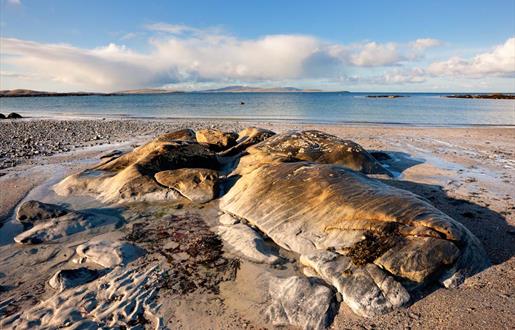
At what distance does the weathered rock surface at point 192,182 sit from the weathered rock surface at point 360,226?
3.59 feet

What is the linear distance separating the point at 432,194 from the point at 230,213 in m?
4.57

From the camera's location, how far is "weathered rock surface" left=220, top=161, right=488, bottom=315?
4.03 metres

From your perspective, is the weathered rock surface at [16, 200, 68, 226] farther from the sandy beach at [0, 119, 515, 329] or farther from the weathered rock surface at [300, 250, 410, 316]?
the weathered rock surface at [300, 250, 410, 316]

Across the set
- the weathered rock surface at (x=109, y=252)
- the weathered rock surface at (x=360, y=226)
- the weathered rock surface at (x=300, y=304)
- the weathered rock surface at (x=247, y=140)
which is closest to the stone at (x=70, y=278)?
the weathered rock surface at (x=109, y=252)

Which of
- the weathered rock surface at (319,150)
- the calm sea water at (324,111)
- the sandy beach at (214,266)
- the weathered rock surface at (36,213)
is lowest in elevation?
the calm sea water at (324,111)

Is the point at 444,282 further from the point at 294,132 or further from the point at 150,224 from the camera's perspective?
the point at 294,132

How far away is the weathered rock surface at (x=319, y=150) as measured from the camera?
9.15 metres

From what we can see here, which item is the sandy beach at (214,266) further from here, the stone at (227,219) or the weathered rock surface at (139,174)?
the weathered rock surface at (139,174)

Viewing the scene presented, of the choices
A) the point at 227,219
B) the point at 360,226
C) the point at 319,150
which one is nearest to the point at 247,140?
the point at 319,150

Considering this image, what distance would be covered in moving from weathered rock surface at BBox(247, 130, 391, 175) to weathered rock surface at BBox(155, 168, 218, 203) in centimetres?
190

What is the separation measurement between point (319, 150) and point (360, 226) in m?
4.96

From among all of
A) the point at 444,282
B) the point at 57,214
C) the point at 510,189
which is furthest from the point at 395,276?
the point at 510,189

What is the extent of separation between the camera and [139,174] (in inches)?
306

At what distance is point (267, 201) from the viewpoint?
19.2 ft
